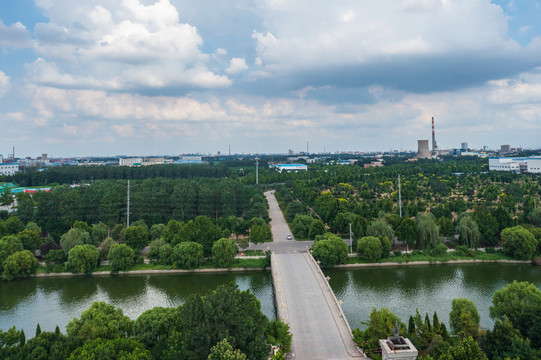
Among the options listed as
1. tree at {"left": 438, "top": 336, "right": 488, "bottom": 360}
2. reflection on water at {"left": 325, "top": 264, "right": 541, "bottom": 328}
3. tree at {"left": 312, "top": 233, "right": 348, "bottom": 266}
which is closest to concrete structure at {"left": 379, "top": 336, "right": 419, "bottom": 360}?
tree at {"left": 438, "top": 336, "right": 488, "bottom": 360}

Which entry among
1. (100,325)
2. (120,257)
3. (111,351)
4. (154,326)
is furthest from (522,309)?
(120,257)

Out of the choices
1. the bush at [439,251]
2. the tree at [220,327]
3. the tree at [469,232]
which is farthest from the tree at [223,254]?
the tree at [469,232]

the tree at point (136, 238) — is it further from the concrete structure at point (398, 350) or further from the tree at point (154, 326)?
the concrete structure at point (398, 350)

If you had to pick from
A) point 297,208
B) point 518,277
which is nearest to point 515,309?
point 518,277

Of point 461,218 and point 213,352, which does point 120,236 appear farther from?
point 461,218

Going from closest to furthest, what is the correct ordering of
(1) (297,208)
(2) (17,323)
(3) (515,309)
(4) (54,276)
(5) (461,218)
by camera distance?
(3) (515,309) < (2) (17,323) < (4) (54,276) < (5) (461,218) < (1) (297,208)
